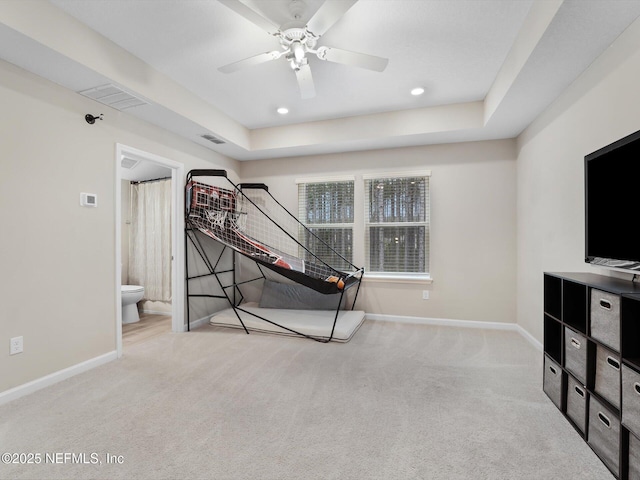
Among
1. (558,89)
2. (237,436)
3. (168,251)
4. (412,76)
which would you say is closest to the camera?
(237,436)

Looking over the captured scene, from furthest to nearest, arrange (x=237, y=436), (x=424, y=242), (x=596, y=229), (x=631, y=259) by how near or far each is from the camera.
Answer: (x=424, y=242) < (x=596, y=229) < (x=237, y=436) < (x=631, y=259)

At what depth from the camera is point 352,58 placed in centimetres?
223

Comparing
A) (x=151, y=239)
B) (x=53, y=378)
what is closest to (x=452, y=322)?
(x=53, y=378)

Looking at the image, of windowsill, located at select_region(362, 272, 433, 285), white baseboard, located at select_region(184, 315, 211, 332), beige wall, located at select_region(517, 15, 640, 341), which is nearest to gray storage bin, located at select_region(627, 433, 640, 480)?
beige wall, located at select_region(517, 15, 640, 341)

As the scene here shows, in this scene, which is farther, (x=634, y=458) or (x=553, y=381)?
(x=553, y=381)

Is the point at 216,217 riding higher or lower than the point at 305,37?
lower

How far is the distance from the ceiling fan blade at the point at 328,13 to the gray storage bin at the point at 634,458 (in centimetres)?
251

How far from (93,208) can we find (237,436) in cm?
228

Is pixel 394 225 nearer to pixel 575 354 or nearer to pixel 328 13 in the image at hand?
pixel 575 354

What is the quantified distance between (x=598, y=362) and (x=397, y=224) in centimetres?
280

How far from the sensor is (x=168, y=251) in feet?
15.1

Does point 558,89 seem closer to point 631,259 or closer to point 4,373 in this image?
point 631,259

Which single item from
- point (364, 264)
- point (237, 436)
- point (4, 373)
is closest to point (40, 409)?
point (4, 373)

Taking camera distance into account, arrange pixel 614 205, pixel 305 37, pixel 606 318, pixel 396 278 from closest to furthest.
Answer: pixel 606 318, pixel 614 205, pixel 305 37, pixel 396 278
